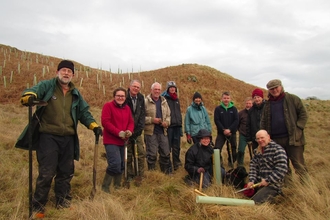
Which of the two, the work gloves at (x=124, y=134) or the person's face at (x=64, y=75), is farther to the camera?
the work gloves at (x=124, y=134)

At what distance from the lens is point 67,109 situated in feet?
11.9

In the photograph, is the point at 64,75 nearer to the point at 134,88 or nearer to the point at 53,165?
the point at 53,165

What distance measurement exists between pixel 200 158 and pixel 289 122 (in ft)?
5.57

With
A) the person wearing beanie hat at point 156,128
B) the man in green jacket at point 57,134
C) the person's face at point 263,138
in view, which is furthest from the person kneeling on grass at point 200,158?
the man in green jacket at point 57,134

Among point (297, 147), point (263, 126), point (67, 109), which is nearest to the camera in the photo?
point (67, 109)

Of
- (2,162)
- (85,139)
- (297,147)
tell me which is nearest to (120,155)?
(2,162)

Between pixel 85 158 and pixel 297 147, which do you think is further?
pixel 85 158

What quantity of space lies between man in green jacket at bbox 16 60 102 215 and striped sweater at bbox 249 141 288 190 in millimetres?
2599

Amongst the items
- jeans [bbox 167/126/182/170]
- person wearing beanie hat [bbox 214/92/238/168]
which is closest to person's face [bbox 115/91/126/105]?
jeans [bbox 167/126/182/170]

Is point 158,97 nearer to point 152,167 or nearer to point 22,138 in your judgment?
point 152,167

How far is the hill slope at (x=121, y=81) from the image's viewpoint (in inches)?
759

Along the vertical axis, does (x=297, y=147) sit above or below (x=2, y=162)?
above

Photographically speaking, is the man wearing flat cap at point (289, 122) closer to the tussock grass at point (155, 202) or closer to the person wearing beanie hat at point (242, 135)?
the tussock grass at point (155, 202)

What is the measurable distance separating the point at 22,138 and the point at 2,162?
2135 mm
